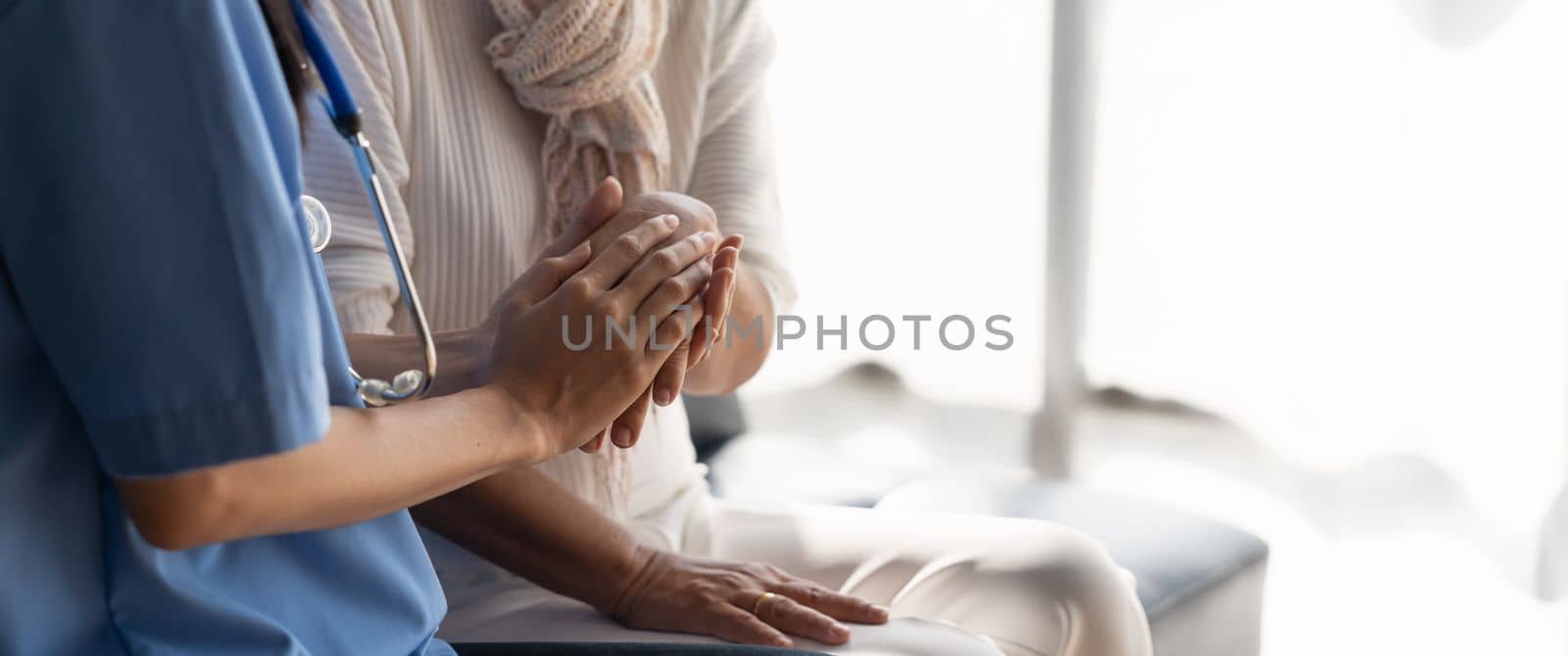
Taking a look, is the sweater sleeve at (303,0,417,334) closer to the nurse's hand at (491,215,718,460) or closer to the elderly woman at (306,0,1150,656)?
the elderly woman at (306,0,1150,656)

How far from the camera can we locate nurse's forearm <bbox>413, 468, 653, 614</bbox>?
1.13m

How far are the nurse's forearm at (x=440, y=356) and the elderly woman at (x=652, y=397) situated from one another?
13mm

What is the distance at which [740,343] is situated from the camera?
128 centimetres

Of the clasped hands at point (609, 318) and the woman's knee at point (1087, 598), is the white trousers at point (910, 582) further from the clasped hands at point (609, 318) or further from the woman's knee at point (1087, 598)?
the clasped hands at point (609, 318)

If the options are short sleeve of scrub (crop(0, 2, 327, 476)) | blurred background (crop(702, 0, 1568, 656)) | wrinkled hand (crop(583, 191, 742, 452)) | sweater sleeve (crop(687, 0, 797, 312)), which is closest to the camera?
short sleeve of scrub (crop(0, 2, 327, 476))

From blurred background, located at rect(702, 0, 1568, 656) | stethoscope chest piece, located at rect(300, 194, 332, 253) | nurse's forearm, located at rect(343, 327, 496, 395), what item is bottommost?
blurred background, located at rect(702, 0, 1568, 656)

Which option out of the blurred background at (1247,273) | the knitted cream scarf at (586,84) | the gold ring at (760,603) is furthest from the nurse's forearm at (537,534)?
the blurred background at (1247,273)

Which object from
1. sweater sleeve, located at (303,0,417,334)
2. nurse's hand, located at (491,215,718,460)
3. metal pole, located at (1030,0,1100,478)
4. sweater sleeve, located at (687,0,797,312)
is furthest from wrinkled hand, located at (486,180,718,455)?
metal pole, located at (1030,0,1100,478)

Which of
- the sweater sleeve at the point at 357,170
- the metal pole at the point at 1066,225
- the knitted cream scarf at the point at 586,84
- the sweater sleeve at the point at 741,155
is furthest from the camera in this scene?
the metal pole at the point at 1066,225

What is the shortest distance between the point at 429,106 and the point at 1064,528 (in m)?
0.78

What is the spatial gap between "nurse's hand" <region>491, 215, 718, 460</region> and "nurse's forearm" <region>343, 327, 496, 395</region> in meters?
0.03

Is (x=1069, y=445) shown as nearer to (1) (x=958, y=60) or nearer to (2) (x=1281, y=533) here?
(2) (x=1281, y=533)

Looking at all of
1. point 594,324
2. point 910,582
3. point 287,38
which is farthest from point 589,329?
point 910,582

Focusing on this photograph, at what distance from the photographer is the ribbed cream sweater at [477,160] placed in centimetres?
108
